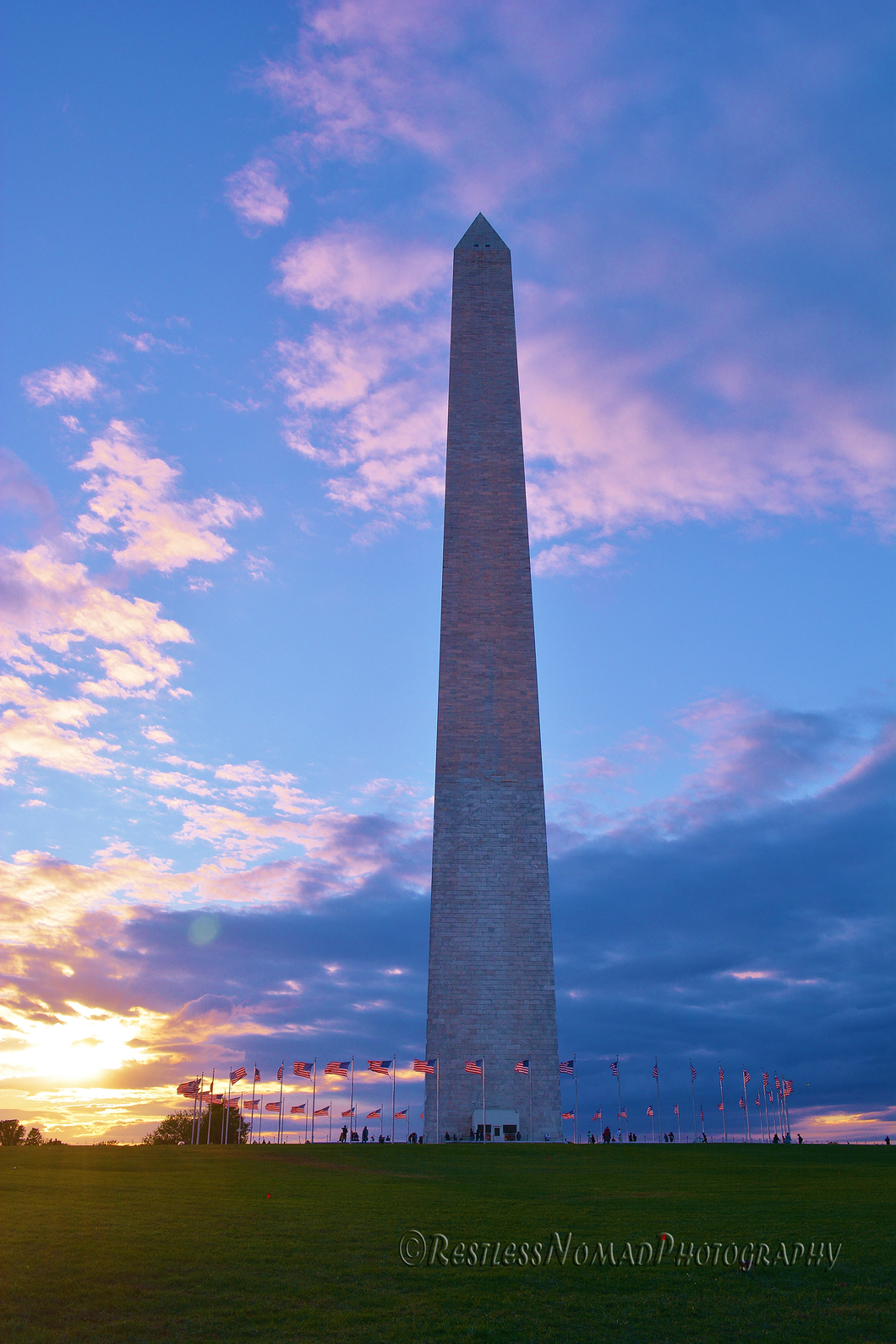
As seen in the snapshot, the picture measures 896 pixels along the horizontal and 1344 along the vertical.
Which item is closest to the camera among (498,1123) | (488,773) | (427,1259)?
(427,1259)

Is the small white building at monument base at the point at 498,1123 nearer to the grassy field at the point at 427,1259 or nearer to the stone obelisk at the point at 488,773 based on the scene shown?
the stone obelisk at the point at 488,773

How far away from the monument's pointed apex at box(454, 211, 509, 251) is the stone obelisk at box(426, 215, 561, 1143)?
1496 millimetres

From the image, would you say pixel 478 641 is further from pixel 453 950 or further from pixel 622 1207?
pixel 622 1207

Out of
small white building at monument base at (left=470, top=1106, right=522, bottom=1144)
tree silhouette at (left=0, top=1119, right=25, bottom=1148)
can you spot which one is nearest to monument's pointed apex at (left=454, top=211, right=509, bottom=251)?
small white building at monument base at (left=470, top=1106, right=522, bottom=1144)

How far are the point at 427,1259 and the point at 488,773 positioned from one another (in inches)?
1178

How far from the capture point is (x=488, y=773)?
43.2m

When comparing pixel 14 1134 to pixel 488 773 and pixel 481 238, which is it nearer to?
pixel 488 773

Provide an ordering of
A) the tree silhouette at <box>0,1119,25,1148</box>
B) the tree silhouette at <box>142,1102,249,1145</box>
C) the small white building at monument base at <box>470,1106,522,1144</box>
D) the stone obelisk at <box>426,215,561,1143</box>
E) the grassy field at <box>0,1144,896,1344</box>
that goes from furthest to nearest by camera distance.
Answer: the tree silhouette at <box>142,1102,249,1145</box> → the tree silhouette at <box>0,1119,25,1148</box> → the stone obelisk at <box>426,215,561,1143</box> → the small white building at monument base at <box>470,1106,522,1144</box> → the grassy field at <box>0,1144,896,1344</box>

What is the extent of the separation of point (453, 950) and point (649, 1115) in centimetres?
1130

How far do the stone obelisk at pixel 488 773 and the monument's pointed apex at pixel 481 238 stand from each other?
58.9 inches

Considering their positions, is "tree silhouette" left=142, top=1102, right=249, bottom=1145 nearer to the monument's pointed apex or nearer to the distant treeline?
the distant treeline

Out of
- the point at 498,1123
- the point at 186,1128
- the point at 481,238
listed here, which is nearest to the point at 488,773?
the point at 498,1123

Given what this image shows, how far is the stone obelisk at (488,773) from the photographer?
39875 mm

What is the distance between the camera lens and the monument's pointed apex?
5250 centimetres
